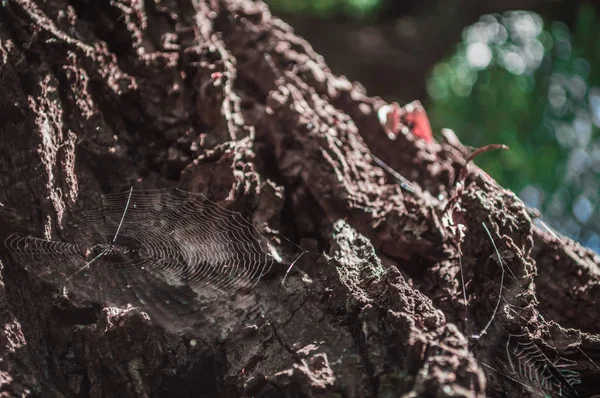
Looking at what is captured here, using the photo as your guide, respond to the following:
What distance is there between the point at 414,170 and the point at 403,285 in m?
→ 0.85

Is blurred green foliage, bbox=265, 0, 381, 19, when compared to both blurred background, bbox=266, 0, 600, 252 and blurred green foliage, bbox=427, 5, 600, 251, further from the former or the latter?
blurred green foliage, bbox=427, 5, 600, 251

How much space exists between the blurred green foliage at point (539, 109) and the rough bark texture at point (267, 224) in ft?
5.62

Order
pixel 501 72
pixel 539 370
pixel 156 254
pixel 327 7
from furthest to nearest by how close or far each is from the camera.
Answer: pixel 327 7 < pixel 501 72 < pixel 156 254 < pixel 539 370

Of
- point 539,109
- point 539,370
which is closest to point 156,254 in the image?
point 539,370

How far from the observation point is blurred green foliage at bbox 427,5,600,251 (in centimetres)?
354

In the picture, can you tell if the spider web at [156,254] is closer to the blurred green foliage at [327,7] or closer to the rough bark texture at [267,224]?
the rough bark texture at [267,224]

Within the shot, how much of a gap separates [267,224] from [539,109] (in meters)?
3.07

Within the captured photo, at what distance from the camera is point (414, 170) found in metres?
1.95

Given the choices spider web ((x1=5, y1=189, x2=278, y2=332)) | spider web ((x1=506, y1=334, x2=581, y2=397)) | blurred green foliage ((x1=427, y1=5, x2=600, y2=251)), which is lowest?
blurred green foliage ((x1=427, y1=5, x2=600, y2=251))

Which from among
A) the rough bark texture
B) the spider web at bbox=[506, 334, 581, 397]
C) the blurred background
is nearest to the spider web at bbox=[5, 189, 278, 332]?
the rough bark texture

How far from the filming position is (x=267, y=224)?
1575 millimetres

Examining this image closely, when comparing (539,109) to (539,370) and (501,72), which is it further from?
(539,370)

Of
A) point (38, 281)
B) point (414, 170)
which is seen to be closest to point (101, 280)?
point (38, 281)

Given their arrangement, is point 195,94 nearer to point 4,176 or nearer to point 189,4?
point 189,4
